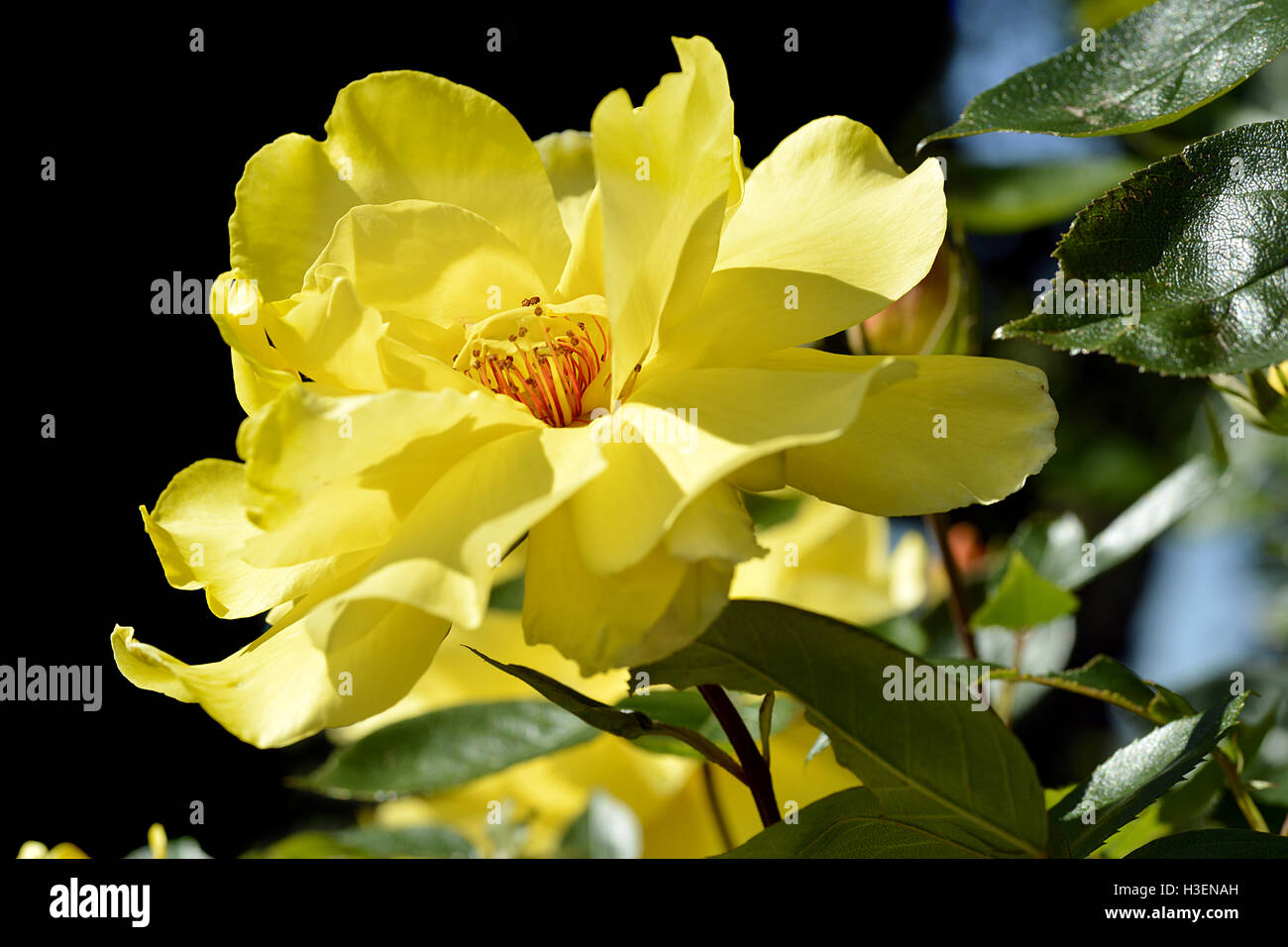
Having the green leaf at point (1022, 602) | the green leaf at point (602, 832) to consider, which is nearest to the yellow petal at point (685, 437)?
the green leaf at point (1022, 602)

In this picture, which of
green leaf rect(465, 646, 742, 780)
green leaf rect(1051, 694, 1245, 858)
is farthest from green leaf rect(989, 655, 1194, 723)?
green leaf rect(465, 646, 742, 780)

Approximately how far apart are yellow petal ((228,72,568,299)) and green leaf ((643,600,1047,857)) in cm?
19

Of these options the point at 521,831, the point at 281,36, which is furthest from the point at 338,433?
the point at 281,36

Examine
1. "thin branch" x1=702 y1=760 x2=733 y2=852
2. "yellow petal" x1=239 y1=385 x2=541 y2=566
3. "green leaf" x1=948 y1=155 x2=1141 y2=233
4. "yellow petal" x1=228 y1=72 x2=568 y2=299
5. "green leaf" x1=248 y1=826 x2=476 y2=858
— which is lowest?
"green leaf" x1=248 y1=826 x2=476 y2=858

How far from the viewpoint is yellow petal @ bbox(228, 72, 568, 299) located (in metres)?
0.43

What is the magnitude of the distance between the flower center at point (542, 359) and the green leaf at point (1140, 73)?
0.49ft

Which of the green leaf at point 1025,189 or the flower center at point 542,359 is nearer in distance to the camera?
the flower center at point 542,359

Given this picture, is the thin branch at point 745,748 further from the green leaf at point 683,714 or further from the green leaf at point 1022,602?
the green leaf at point 1022,602

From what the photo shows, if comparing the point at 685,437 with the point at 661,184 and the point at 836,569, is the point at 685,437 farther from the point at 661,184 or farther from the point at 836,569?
the point at 836,569

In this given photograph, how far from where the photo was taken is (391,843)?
74 cm

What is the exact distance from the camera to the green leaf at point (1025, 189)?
2.75ft

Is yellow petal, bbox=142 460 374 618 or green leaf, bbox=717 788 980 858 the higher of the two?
yellow petal, bbox=142 460 374 618

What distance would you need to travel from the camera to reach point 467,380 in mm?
394

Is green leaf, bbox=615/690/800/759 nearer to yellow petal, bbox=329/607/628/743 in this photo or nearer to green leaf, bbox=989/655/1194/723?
green leaf, bbox=989/655/1194/723
